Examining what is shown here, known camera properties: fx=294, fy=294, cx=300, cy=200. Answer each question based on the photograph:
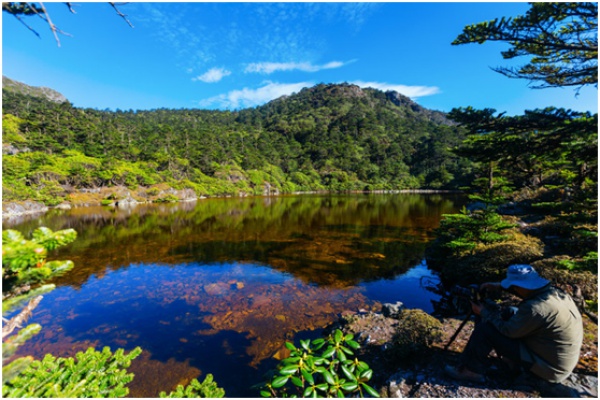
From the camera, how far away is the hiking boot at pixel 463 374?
3990 mm

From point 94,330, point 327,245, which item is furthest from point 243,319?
point 327,245

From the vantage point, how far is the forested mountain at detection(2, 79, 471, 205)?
47.1m

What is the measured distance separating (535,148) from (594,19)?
7.06 feet

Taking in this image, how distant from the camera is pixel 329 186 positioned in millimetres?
83438

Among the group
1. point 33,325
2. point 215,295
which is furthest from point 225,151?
point 33,325

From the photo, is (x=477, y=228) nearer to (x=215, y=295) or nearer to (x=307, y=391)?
(x=215, y=295)

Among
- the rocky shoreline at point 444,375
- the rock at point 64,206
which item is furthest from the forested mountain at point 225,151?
the rocky shoreline at point 444,375

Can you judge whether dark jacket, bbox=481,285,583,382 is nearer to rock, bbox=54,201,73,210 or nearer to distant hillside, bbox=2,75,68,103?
rock, bbox=54,201,73,210

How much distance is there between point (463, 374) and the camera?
13.4 feet

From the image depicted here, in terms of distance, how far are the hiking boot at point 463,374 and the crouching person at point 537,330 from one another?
35 centimetres

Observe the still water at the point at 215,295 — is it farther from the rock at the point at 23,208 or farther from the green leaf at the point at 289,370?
the rock at the point at 23,208

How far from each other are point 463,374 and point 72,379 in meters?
4.68

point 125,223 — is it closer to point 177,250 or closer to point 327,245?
point 177,250

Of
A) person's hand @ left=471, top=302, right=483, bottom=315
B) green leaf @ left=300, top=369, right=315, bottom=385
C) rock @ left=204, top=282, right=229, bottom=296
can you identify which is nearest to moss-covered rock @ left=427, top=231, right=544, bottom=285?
person's hand @ left=471, top=302, right=483, bottom=315
